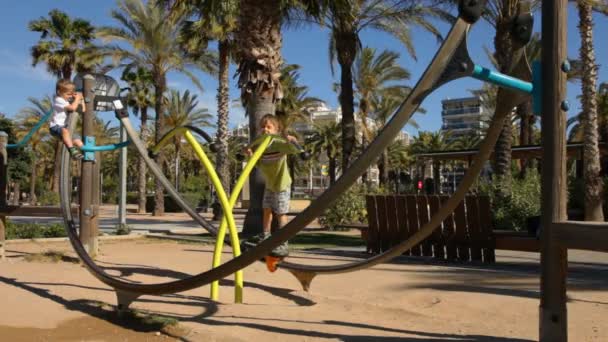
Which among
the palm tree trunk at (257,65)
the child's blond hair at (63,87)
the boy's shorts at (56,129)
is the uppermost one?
the palm tree trunk at (257,65)

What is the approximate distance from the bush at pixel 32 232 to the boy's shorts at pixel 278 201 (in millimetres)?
8220

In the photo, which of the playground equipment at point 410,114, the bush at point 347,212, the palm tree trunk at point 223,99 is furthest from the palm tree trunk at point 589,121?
the playground equipment at point 410,114

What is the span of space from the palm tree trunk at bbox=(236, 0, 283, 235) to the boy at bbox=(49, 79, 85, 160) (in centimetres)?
563

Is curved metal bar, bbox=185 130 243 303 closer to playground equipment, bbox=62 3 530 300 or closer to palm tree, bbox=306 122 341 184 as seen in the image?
playground equipment, bbox=62 3 530 300

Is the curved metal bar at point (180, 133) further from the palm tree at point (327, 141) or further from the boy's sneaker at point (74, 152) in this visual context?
the palm tree at point (327, 141)

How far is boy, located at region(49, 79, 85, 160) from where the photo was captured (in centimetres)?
584

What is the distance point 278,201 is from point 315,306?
0.98 m

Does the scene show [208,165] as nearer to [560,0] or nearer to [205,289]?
[205,289]

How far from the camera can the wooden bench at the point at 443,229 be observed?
787 cm

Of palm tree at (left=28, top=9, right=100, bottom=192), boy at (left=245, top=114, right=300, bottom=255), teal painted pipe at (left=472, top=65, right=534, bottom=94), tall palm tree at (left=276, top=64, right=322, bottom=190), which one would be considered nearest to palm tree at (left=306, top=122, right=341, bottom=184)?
tall palm tree at (left=276, top=64, right=322, bottom=190)

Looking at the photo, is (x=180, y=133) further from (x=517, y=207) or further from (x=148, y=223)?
(x=148, y=223)

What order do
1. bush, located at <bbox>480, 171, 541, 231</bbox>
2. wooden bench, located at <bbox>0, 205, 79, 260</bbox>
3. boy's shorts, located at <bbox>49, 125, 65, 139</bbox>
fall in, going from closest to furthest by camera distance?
boy's shorts, located at <bbox>49, 125, 65, 139</bbox>, wooden bench, located at <bbox>0, 205, 79, 260</bbox>, bush, located at <bbox>480, 171, 541, 231</bbox>

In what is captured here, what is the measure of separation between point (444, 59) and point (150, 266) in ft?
18.6

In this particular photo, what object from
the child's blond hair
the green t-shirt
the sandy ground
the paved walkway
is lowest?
the paved walkway
